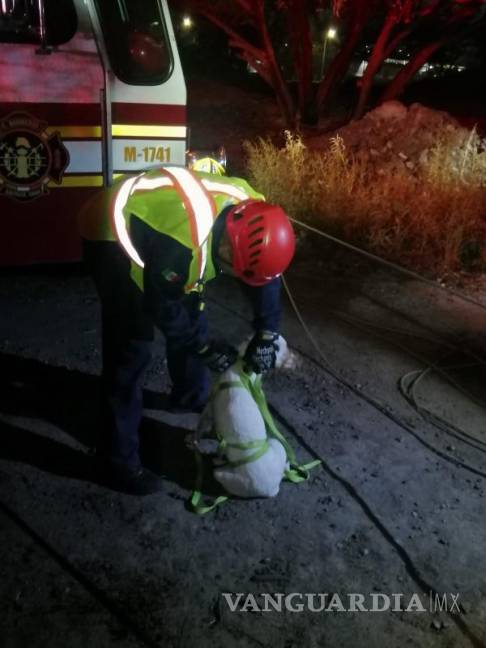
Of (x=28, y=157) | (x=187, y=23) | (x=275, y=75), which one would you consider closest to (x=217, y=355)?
(x=28, y=157)

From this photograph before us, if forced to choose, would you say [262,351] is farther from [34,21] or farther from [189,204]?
[34,21]

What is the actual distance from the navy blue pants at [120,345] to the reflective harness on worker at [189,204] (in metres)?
0.13

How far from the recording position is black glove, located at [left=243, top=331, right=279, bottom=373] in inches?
122

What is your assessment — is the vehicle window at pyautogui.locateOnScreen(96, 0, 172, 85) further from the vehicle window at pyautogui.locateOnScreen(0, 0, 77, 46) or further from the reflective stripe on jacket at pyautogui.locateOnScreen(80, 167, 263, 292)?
the reflective stripe on jacket at pyautogui.locateOnScreen(80, 167, 263, 292)

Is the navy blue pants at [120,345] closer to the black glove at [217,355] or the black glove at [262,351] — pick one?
the black glove at [217,355]

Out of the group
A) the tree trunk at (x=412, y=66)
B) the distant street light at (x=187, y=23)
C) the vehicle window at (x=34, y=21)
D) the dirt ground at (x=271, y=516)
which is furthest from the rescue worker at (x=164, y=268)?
the distant street light at (x=187, y=23)

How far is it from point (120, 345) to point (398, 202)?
489cm

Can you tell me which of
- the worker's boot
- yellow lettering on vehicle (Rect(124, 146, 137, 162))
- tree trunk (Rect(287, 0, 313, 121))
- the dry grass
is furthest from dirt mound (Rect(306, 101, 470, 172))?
the worker's boot

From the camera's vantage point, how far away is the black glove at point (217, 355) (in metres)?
3.05

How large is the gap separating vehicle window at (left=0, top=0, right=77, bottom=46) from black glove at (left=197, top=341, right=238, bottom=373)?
2.72 m

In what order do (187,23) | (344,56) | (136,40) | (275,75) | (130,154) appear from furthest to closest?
(187,23), (275,75), (344,56), (130,154), (136,40)

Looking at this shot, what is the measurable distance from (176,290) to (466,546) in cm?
169

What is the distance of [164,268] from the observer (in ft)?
9.11

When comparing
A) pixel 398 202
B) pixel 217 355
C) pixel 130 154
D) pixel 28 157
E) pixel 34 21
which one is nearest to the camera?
pixel 217 355
